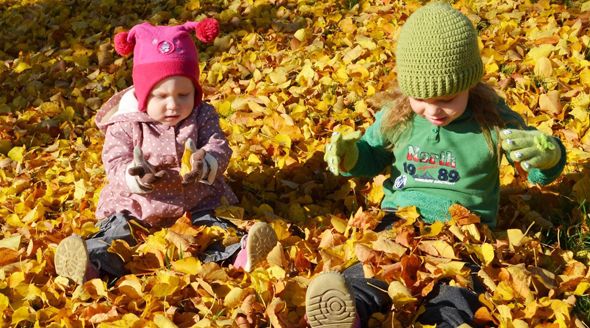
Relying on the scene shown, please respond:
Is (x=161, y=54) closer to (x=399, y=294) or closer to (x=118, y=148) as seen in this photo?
(x=118, y=148)

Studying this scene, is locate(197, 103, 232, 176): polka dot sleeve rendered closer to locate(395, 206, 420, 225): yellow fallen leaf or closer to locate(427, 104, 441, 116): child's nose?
locate(395, 206, 420, 225): yellow fallen leaf

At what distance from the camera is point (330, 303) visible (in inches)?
87.9

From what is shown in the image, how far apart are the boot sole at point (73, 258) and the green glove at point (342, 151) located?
3.09ft

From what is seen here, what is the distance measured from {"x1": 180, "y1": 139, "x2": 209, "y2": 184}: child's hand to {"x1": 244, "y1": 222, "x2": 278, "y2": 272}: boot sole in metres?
0.35

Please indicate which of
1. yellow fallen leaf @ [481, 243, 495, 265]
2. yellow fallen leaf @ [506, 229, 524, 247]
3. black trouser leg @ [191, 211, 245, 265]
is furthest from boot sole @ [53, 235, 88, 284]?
yellow fallen leaf @ [506, 229, 524, 247]

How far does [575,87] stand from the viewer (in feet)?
12.8

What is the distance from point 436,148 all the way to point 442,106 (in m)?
0.20

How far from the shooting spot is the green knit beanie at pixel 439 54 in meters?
2.54

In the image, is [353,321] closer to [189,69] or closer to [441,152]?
[441,152]

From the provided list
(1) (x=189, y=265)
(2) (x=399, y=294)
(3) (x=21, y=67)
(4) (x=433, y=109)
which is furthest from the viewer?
(3) (x=21, y=67)

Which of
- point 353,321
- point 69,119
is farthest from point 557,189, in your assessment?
point 69,119

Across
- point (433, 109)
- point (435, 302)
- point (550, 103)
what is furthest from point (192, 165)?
point (550, 103)

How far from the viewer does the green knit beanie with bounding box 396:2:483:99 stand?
2.54 m

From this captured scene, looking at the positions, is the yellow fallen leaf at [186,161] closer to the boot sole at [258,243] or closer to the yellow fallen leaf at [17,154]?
the boot sole at [258,243]
